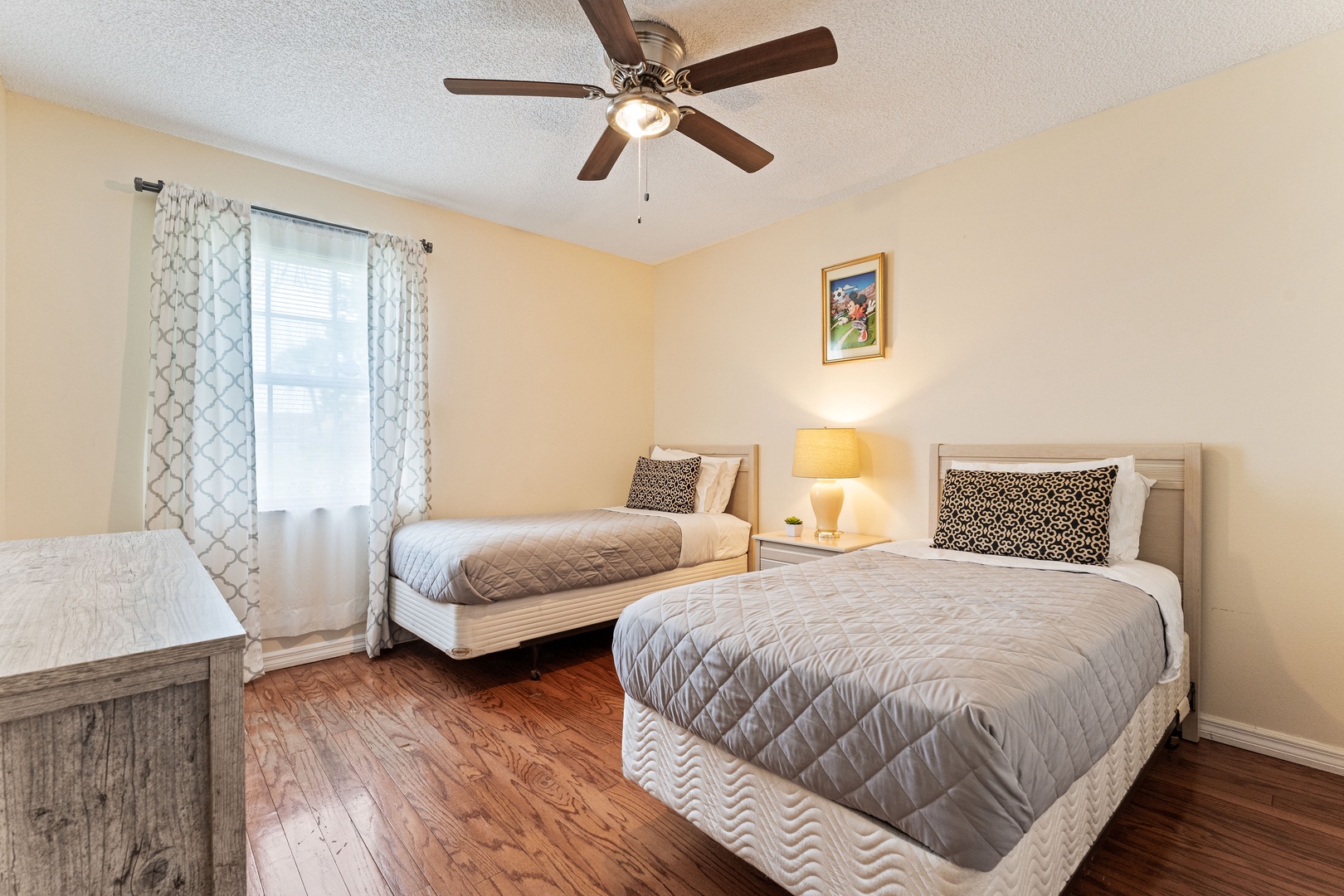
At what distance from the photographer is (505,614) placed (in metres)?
2.78

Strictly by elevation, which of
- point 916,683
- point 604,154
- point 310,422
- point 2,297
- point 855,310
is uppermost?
point 604,154

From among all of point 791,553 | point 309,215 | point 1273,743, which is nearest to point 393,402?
point 309,215

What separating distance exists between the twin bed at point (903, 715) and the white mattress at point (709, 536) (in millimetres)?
1409

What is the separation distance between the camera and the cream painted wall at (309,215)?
8.14 ft

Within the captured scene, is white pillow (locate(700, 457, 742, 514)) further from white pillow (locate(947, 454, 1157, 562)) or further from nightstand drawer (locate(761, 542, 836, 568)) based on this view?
white pillow (locate(947, 454, 1157, 562))

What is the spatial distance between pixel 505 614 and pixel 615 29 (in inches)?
89.8

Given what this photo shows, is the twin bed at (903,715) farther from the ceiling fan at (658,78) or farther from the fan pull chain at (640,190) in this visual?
the fan pull chain at (640,190)

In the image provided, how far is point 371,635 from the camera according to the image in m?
3.20

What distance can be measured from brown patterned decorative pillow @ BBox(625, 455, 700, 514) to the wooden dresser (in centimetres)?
311

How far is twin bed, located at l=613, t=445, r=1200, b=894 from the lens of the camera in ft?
3.62

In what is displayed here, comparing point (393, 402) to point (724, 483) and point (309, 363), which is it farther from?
point (724, 483)

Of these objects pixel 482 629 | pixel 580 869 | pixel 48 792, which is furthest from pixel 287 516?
pixel 48 792

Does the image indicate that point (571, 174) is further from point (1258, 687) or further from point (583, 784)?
point (1258, 687)

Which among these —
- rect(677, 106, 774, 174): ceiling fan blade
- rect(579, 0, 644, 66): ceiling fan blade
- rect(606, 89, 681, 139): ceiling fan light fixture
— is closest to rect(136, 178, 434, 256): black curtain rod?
rect(606, 89, 681, 139): ceiling fan light fixture
